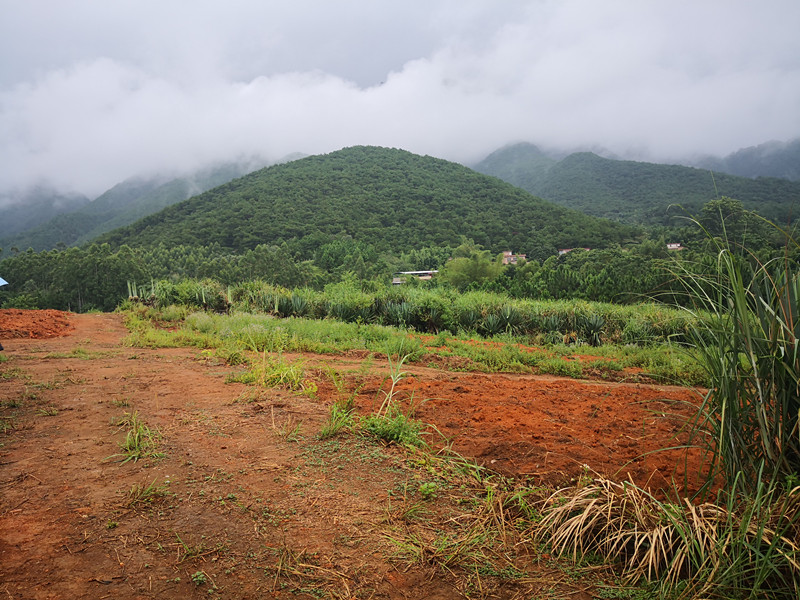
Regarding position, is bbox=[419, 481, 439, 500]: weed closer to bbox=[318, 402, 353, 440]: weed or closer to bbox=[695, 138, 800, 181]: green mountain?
bbox=[318, 402, 353, 440]: weed

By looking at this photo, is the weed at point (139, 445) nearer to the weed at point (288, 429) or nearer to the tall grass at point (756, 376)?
the weed at point (288, 429)

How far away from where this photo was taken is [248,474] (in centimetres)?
290

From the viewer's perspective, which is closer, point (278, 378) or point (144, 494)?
point (144, 494)

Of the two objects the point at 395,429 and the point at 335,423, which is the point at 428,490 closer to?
the point at 395,429

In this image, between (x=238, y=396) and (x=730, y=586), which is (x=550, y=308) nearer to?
(x=238, y=396)

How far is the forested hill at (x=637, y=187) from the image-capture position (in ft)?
141

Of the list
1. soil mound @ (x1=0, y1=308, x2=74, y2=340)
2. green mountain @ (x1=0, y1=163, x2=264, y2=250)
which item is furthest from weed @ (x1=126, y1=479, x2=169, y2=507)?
green mountain @ (x1=0, y1=163, x2=264, y2=250)

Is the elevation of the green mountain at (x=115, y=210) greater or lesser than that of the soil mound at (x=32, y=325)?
greater

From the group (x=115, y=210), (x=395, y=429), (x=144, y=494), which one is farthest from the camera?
(x=115, y=210)

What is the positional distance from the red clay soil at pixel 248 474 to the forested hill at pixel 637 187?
3880cm

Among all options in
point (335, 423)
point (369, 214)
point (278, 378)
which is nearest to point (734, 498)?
point (335, 423)

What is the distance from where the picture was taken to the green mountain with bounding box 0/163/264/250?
60906mm

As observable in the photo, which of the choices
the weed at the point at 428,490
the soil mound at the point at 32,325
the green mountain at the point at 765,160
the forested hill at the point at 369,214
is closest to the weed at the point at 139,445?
the weed at the point at 428,490

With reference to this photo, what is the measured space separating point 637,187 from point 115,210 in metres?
87.1
